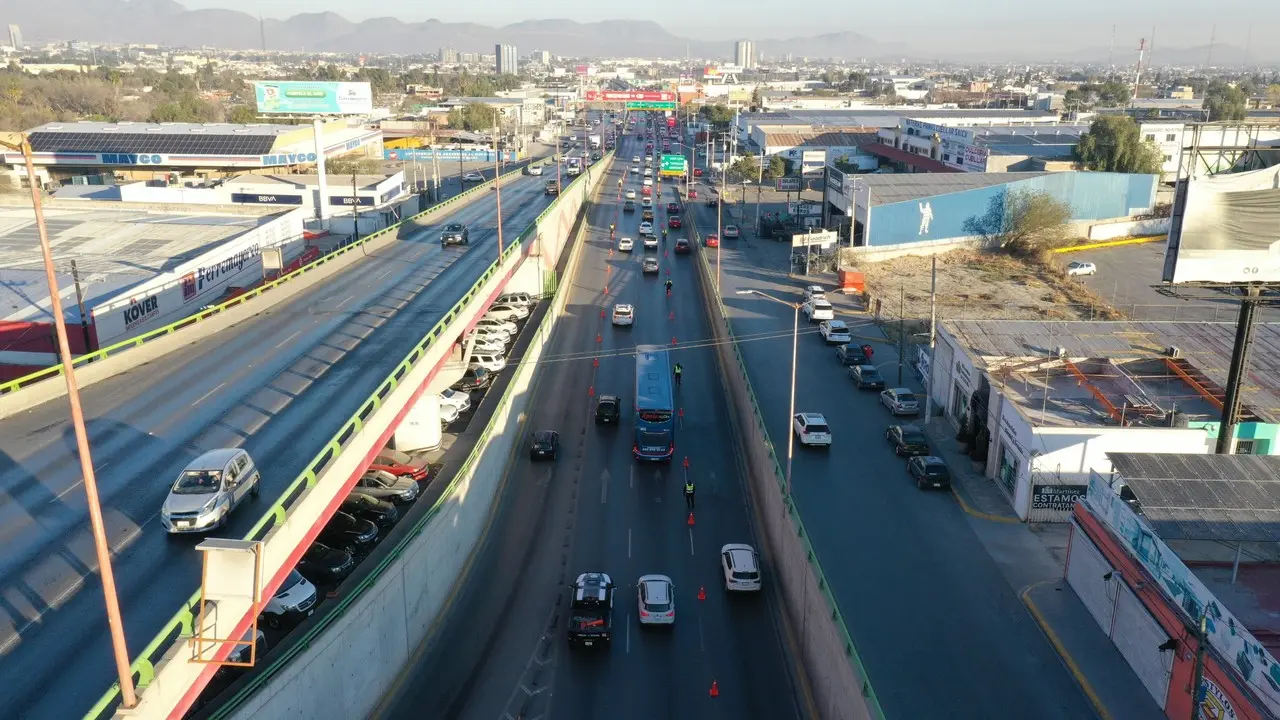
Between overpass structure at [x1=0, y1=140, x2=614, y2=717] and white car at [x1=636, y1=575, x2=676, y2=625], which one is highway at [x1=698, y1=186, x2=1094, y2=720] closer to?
white car at [x1=636, y1=575, x2=676, y2=625]

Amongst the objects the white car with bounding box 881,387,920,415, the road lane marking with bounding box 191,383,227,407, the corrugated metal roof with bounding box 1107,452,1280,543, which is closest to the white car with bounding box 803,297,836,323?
the white car with bounding box 881,387,920,415

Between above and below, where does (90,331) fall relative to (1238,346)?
below

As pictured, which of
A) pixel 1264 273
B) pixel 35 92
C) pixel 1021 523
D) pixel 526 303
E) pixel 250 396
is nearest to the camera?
pixel 1264 273

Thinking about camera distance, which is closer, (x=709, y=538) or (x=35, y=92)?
(x=709, y=538)

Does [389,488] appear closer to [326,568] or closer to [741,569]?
[326,568]

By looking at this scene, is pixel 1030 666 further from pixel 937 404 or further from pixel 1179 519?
pixel 937 404

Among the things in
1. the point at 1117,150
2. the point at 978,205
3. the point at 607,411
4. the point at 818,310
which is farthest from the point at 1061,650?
the point at 1117,150

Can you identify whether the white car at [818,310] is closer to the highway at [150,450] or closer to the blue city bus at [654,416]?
the blue city bus at [654,416]

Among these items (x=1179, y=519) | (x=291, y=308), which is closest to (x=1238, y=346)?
(x=1179, y=519)
